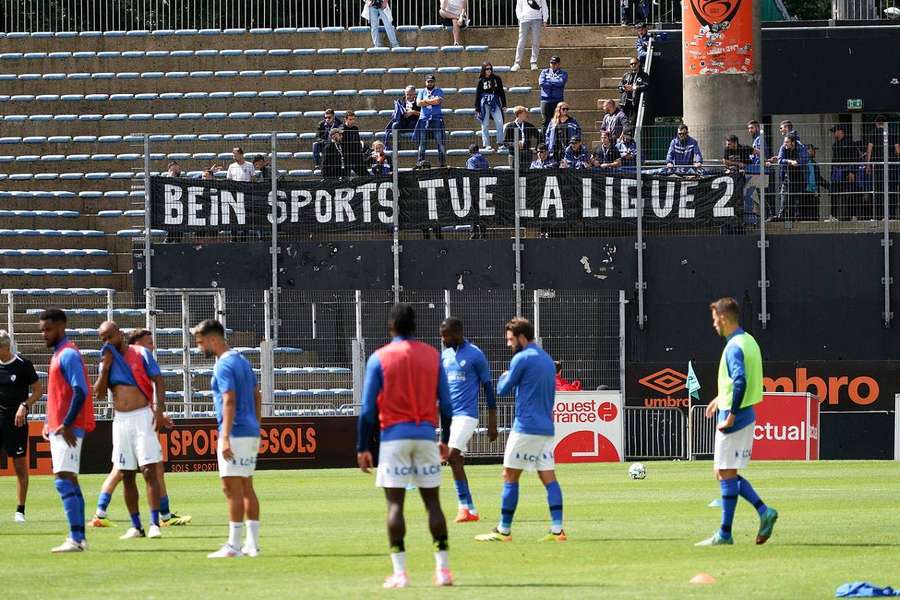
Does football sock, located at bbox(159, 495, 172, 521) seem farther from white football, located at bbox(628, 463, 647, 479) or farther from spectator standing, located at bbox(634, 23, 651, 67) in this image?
spectator standing, located at bbox(634, 23, 651, 67)

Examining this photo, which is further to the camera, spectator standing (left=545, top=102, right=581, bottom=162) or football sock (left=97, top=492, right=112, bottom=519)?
spectator standing (left=545, top=102, right=581, bottom=162)

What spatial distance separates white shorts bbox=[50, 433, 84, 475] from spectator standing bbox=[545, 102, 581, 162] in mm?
17630

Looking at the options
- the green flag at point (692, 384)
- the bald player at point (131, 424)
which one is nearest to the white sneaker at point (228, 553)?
the bald player at point (131, 424)

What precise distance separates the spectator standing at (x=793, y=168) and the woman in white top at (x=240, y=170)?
990 centimetres

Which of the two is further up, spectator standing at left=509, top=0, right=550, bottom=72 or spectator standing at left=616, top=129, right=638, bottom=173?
spectator standing at left=509, top=0, right=550, bottom=72

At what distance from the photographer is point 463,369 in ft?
57.8

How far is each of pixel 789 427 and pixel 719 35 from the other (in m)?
8.77

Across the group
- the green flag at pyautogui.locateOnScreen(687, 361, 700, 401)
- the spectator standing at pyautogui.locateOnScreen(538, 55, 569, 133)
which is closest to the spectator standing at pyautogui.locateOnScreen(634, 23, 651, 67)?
the spectator standing at pyautogui.locateOnScreen(538, 55, 569, 133)

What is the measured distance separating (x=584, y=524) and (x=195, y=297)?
15.9 metres

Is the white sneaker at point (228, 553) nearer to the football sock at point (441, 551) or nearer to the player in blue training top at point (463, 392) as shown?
the football sock at point (441, 551)

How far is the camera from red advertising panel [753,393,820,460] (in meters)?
28.5

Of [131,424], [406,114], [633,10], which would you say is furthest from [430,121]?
[131,424]

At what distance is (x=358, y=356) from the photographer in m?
28.8

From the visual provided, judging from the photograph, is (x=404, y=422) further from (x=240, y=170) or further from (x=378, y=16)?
(x=378, y=16)
